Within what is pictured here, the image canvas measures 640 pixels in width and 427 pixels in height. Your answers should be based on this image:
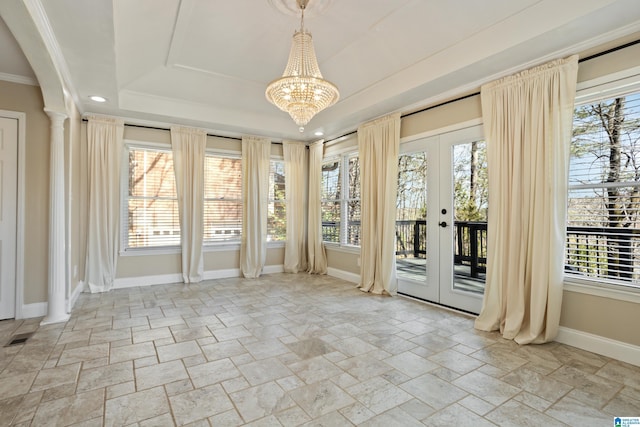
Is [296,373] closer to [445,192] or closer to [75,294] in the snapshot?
[445,192]

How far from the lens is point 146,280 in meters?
4.91

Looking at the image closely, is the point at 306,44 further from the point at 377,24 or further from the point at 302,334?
the point at 302,334

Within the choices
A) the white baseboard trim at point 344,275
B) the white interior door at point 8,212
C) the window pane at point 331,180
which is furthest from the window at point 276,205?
the white interior door at point 8,212

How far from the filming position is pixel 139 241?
4.95 m

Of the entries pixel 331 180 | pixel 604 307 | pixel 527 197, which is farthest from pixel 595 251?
pixel 331 180

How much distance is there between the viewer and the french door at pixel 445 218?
3580mm

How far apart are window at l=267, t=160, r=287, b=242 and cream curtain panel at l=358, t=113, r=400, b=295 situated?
6.23 ft

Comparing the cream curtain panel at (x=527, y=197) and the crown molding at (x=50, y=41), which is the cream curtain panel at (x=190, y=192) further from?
the cream curtain panel at (x=527, y=197)

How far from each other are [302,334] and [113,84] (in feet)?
11.0

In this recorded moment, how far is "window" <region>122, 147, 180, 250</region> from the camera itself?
4.92 m

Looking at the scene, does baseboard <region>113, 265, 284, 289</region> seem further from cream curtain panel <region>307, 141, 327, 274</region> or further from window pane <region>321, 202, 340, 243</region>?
window pane <region>321, 202, 340, 243</region>

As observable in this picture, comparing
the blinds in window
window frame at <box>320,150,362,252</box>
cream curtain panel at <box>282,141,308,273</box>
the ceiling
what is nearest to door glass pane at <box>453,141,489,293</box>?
the ceiling

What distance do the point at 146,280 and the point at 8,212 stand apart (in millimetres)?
1969

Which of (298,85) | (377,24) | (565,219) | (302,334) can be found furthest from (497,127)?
(302,334)
